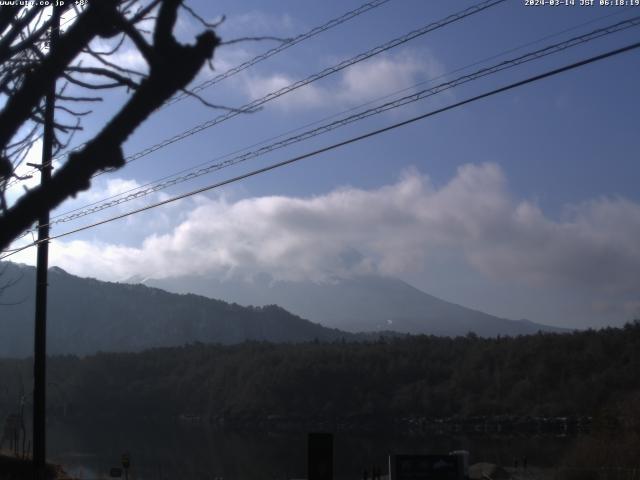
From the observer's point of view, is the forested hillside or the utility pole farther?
the forested hillside

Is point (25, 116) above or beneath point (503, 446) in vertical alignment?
above

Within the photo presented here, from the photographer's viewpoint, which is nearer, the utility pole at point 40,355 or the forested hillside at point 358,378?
the utility pole at point 40,355

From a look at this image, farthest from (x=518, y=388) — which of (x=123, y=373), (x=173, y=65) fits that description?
(x=173, y=65)

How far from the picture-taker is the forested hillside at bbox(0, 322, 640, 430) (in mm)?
87688

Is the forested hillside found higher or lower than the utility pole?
lower

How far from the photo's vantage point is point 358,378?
4107 inches

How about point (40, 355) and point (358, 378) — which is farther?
point (358, 378)

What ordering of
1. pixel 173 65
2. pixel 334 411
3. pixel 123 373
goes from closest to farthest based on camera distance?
pixel 173 65 < pixel 334 411 < pixel 123 373

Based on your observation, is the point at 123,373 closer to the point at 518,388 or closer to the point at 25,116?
the point at 518,388

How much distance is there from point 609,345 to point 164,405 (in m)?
54.9

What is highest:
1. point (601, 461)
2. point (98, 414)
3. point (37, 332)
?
point (37, 332)

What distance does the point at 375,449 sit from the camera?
194ft

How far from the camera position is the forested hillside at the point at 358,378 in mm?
87688

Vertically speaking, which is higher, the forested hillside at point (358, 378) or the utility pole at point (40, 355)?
the utility pole at point (40, 355)
